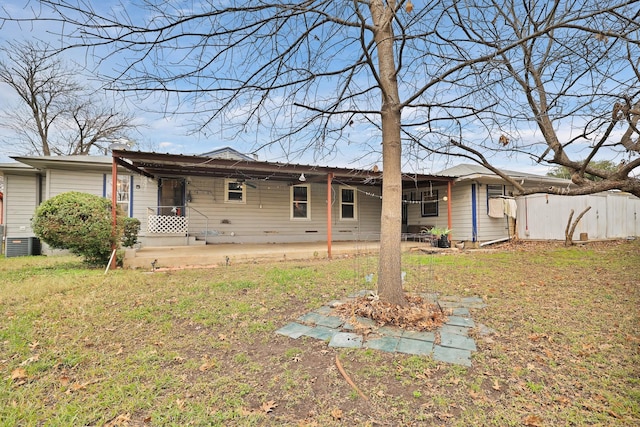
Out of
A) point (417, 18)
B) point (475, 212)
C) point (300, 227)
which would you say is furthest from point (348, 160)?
point (475, 212)

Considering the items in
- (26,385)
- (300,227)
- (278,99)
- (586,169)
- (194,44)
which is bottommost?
(26,385)

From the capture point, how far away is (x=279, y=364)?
2.87 metres

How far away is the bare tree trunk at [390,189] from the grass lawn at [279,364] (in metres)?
1.11

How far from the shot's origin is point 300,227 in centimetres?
1288

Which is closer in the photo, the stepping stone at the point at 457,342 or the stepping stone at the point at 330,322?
the stepping stone at the point at 457,342

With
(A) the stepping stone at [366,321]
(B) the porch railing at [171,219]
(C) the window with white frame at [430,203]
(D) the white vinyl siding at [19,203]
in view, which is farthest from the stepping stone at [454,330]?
(D) the white vinyl siding at [19,203]

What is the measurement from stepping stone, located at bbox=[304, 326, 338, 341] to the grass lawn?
0.50 feet

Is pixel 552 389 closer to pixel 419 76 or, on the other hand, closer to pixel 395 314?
pixel 395 314

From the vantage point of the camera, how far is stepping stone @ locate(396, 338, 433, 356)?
3020 mm

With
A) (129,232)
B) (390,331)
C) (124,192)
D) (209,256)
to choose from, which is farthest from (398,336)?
(124,192)

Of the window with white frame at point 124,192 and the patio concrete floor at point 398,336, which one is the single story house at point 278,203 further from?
the patio concrete floor at point 398,336

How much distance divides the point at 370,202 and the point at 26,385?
12789mm

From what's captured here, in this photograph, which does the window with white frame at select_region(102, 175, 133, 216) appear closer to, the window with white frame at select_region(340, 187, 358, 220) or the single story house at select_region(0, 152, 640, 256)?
the single story house at select_region(0, 152, 640, 256)

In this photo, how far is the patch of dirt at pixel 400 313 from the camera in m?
3.66
